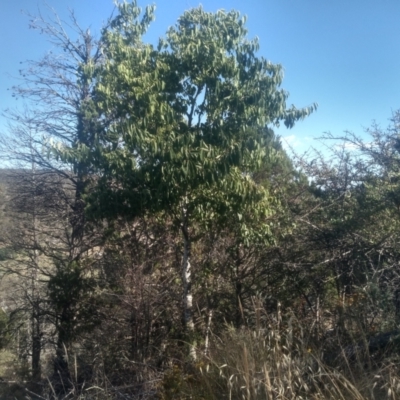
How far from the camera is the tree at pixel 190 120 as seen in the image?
741cm

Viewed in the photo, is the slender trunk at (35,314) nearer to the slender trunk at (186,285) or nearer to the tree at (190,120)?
the slender trunk at (186,285)


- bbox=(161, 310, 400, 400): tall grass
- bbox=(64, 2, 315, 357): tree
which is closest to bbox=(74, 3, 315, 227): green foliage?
bbox=(64, 2, 315, 357): tree

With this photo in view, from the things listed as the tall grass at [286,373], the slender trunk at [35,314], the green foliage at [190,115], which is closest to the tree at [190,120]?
the green foliage at [190,115]

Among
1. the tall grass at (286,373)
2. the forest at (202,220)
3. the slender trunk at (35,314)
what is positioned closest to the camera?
the tall grass at (286,373)

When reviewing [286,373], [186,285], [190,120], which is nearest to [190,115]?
[190,120]

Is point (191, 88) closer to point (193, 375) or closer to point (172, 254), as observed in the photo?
point (172, 254)

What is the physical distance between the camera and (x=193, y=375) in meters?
4.90

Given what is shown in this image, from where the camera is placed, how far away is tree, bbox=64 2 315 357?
741 cm

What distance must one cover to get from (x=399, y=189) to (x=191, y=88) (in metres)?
3.35

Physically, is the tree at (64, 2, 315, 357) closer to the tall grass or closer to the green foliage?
the green foliage

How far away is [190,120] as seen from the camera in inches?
319

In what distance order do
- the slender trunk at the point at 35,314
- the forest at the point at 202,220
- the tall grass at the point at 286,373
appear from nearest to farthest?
the tall grass at the point at 286,373
the forest at the point at 202,220
the slender trunk at the point at 35,314

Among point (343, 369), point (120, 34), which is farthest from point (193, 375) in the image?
point (120, 34)

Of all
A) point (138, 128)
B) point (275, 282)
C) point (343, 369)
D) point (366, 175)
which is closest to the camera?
point (343, 369)
